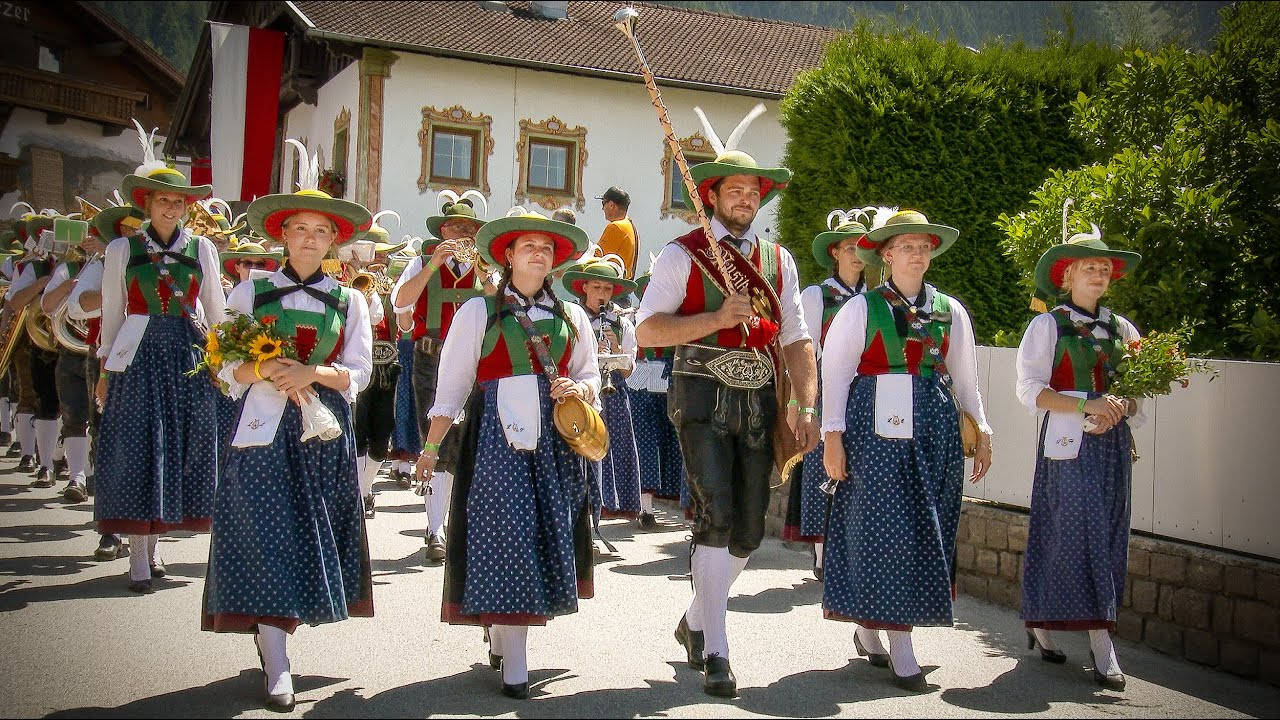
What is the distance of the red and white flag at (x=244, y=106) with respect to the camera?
90.8 feet

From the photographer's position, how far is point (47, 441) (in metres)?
12.7

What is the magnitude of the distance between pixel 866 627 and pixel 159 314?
481 cm

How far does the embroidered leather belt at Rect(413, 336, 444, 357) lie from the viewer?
29.3 feet

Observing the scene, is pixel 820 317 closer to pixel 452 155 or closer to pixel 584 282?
pixel 584 282

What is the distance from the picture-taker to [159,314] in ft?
25.4

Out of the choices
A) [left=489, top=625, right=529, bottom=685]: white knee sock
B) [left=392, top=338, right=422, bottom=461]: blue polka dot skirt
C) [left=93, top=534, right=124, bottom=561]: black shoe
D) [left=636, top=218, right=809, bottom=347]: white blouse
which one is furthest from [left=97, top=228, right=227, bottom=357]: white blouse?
[left=489, top=625, right=529, bottom=685]: white knee sock

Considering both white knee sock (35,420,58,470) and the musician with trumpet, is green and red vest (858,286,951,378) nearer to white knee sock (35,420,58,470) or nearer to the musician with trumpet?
the musician with trumpet

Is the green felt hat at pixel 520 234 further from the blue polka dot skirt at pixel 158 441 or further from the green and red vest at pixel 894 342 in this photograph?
the blue polka dot skirt at pixel 158 441

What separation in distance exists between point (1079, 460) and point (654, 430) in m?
5.07

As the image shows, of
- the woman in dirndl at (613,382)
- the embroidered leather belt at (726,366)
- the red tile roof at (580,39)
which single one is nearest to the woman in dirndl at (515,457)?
the embroidered leather belt at (726,366)

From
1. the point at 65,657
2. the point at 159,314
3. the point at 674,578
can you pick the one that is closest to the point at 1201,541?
the point at 674,578

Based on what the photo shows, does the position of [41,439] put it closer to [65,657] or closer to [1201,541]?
[65,657]

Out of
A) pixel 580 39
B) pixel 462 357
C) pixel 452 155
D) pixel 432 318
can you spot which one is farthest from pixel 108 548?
pixel 580 39

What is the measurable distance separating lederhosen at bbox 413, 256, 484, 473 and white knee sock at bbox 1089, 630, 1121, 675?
190 inches
